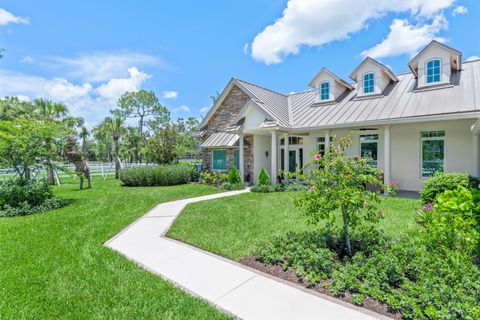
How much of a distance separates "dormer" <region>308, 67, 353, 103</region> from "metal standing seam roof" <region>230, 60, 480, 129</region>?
0.36 m

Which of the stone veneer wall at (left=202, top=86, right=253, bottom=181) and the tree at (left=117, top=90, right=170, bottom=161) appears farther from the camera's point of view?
the tree at (left=117, top=90, right=170, bottom=161)

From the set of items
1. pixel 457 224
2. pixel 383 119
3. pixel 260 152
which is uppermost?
pixel 383 119

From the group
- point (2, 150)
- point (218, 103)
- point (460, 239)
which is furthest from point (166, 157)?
point (460, 239)

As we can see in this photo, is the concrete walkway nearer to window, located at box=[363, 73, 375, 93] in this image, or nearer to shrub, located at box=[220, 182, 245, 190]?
shrub, located at box=[220, 182, 245, 190]

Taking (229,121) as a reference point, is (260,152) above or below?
below

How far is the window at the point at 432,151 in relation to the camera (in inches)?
425

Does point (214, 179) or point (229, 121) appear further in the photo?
point (229, 121)

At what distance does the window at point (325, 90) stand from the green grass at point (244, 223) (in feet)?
24.6

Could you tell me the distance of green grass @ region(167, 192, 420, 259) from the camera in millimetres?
5070

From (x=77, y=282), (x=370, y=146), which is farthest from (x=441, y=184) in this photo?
(x=77, y=282)

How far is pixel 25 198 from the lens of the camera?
8758 millimetres

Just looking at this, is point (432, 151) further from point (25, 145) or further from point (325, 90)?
point (25, 145)

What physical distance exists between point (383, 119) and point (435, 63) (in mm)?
4188

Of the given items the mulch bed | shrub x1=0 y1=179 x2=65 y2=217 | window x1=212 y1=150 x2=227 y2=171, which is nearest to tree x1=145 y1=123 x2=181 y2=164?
window x1=212 y1=150 x2=227 y2=171
